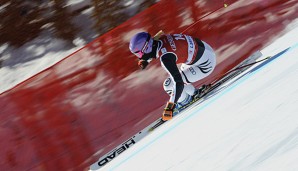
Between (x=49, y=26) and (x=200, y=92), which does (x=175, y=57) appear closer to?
(x=200, y=92)

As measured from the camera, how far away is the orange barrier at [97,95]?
6.05 meters

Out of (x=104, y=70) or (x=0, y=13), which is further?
(x=0, y=13)

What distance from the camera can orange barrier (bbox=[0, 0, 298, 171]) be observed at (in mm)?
6047

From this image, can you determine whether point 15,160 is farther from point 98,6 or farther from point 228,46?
point 98,6

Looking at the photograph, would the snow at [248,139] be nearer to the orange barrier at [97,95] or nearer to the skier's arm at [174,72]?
the skier's arm at [174,72]

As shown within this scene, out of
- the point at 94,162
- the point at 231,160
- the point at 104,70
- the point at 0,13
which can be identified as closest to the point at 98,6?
the point at 0,13

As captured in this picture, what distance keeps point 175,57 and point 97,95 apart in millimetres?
1614

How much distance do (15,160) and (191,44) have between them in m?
2.75

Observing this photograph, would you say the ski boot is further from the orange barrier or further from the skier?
the orange barrier

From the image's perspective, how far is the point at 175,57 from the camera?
509 cm

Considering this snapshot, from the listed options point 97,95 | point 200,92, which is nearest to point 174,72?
point 200,92

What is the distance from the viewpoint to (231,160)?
1779 mm

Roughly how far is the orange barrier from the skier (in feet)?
3.03

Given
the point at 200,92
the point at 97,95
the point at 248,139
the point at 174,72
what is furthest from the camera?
the point at 97,95
